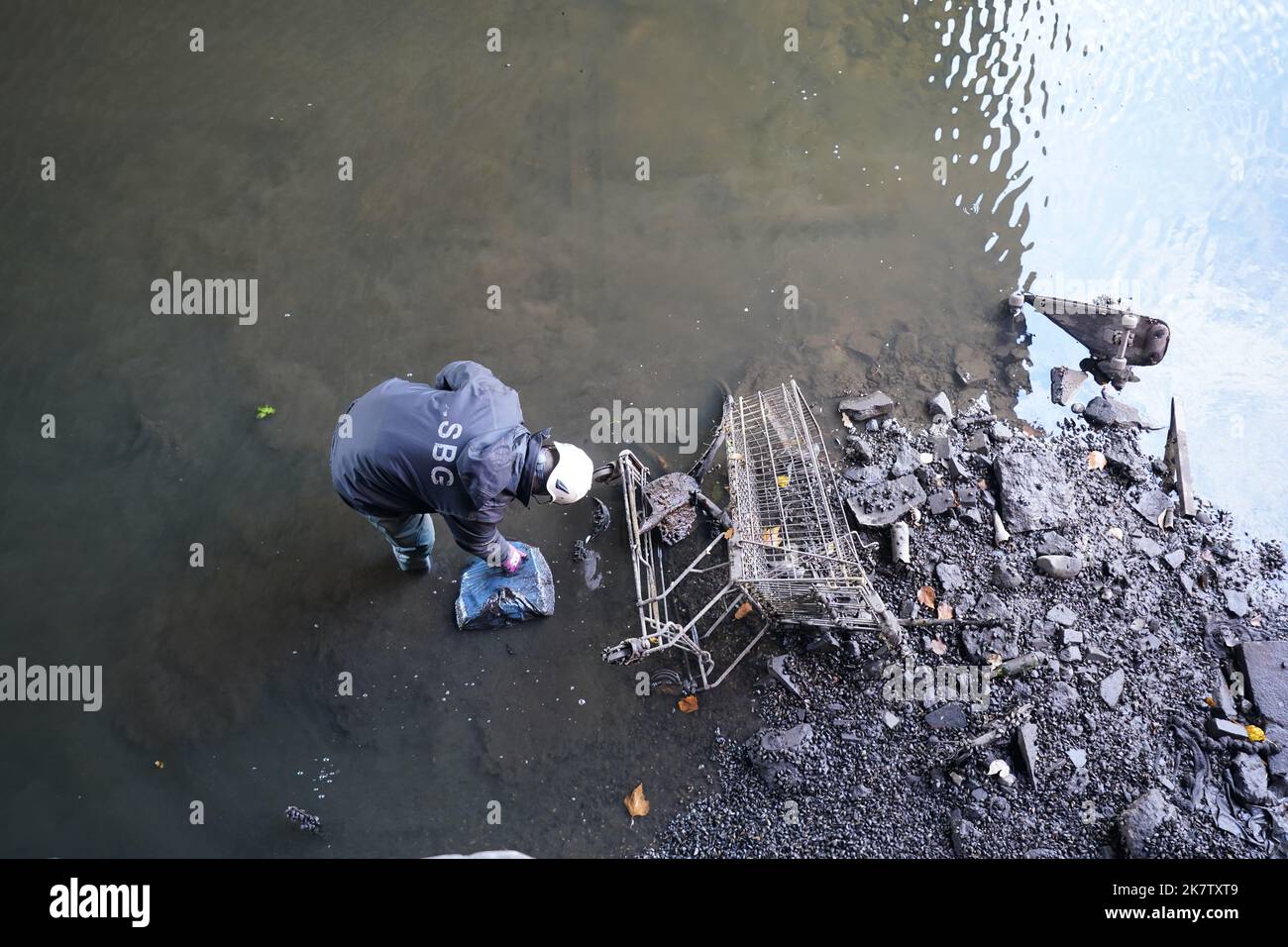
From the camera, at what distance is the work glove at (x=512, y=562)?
5098mm

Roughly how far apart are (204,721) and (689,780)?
307 cm

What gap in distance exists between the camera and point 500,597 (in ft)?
16.8

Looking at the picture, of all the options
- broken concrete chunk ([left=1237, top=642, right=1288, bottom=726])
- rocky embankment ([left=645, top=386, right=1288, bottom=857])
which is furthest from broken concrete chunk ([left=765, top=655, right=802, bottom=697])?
broken concrete chunk ([left=1237, top=642, right=1288, bottom=726])

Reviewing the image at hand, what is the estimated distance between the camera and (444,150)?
692 cm

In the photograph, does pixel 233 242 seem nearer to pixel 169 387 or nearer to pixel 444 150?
pixel 169 387

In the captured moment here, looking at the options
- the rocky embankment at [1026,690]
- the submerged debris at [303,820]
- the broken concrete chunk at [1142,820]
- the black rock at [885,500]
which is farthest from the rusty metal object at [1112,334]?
the submerged debris at [303,820]

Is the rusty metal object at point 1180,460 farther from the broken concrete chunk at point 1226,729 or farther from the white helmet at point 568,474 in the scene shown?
the white helmet at point 568,474

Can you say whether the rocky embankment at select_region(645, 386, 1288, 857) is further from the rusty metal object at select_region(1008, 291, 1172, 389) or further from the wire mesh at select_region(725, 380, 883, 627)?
the rusty metal object at select_region(1008, 291, 1172, 389)

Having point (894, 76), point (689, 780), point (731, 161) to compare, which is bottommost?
point (689, 780)

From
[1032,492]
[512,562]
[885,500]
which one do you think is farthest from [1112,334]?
[512,562]

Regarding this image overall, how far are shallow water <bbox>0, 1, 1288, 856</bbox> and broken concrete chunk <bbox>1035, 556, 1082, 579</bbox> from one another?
1.41m

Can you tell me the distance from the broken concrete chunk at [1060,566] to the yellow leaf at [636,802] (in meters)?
2.94

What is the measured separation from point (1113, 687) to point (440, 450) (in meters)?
4.20

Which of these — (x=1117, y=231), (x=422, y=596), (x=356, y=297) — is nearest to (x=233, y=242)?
(x=356, y=297)
